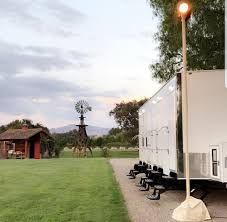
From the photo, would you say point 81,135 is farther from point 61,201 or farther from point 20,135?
point 61,201

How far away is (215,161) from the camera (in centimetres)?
1062

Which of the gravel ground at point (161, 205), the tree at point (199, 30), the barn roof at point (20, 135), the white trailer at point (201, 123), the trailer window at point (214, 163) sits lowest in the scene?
the gravel ground at point (161, 205)

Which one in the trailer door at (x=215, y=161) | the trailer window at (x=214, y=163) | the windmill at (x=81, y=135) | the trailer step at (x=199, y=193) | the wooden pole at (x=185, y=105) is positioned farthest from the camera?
the windmill at (x=81, y=135)

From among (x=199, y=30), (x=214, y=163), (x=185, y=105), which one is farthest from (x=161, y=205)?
(x=199, y=30)

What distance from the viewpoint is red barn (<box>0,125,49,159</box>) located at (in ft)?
159

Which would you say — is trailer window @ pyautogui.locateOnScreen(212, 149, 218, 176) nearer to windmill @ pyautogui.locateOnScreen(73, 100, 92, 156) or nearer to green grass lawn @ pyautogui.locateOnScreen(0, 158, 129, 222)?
green grass lawn @ pyautogui.locateOnScreen(0, 158, 129, 222)

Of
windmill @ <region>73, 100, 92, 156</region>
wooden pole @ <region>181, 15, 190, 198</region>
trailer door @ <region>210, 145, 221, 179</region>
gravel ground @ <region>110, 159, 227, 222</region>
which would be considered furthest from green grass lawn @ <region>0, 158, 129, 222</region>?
windmill @ <region>73, 100, 92, 156</region>

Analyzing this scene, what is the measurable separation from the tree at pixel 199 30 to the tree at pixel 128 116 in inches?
1830

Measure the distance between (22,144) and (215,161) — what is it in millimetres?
40874

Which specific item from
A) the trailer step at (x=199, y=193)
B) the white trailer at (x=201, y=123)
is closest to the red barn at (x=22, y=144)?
the trailer step at (x=199, y=193)

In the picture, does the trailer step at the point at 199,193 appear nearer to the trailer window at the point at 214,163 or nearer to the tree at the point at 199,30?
the trailer window at the point at 214,163

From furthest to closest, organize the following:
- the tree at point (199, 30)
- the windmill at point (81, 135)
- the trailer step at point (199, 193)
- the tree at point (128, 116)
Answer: the tree at point (128, 116) < the windmill at point (81, 135) < the tree at point (199, 30) < the trailer step at point (199, 193)

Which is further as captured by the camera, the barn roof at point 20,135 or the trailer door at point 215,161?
the barn roof at point 20,135

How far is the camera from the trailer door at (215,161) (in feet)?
34.2
